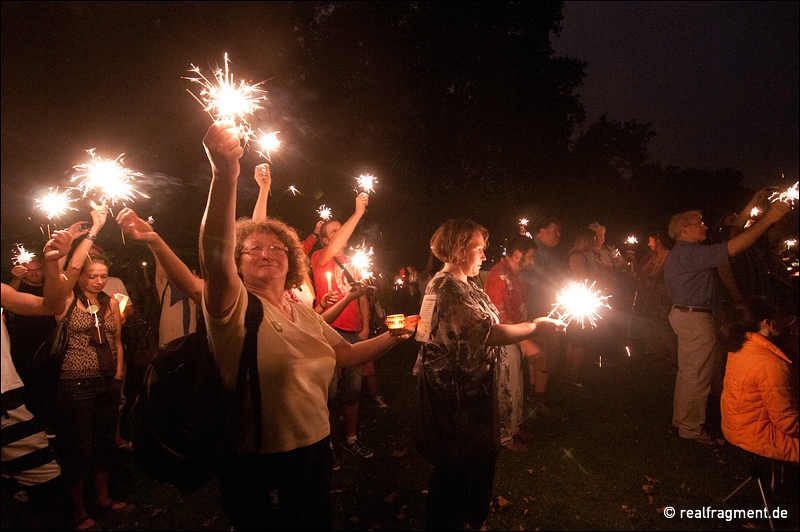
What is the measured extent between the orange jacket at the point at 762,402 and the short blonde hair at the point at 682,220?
194 centimetres

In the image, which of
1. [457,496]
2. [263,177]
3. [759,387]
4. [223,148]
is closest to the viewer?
[223,148]

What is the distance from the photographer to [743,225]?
586cm

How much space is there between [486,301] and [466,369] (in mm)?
613

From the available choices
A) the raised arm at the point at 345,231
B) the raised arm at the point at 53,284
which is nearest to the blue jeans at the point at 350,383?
the raised arm at the point at 345,231

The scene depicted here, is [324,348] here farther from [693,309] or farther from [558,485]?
[693,309]

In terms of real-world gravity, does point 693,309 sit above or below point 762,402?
above

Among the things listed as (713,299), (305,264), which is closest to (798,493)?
(713,299)

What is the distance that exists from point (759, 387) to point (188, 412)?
14.9ft

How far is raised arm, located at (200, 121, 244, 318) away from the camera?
1730 millimetres

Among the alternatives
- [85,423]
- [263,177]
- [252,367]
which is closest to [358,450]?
[85,423]

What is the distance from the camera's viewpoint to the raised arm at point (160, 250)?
2062 millimetres

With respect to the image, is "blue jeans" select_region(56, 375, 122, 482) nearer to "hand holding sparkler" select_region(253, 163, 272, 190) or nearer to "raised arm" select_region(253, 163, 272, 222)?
"raised arm" select_region(253, 163, 272, 222)

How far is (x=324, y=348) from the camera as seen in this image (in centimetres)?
254

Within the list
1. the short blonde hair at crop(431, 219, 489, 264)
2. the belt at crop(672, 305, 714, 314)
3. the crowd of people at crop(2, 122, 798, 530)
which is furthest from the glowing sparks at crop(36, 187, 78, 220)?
the belt at crop(672, 305, 714, 314)
